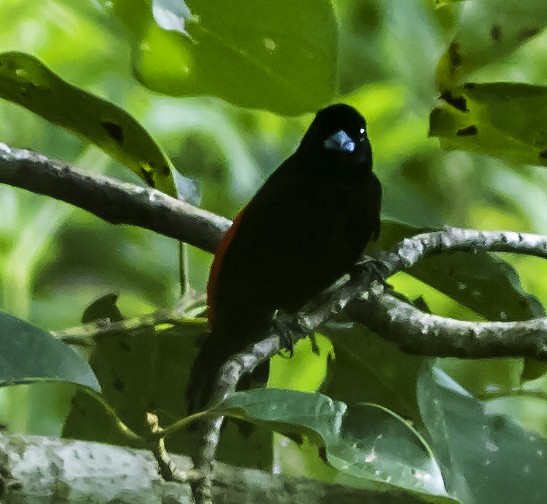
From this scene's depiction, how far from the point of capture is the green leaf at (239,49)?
817 mm

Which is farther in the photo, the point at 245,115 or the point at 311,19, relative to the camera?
the point at 245,115

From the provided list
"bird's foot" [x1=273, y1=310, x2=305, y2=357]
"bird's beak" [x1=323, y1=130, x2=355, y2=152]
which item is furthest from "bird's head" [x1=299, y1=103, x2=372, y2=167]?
"bird's foot" [x1=273, y1=310, x2=305, y2=357]

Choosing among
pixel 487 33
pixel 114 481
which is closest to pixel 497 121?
pixel 487 33

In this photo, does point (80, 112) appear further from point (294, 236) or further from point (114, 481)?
point (114, 481)

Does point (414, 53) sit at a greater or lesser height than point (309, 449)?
greater

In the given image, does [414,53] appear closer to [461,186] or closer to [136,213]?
[461,186]

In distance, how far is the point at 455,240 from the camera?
2.93 ft

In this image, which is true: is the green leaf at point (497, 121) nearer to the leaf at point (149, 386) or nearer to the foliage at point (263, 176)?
the foliage at point (263, 176)

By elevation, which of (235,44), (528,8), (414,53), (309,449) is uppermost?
(414,53)

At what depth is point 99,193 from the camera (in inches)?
32.4

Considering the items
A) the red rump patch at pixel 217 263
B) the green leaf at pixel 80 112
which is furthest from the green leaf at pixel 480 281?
the green leaf at pixel 80 112

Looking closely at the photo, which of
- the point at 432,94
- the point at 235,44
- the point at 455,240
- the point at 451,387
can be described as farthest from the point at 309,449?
the point at 432,94

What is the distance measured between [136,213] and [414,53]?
2.43ft

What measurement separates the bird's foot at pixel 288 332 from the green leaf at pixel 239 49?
0.25 m
